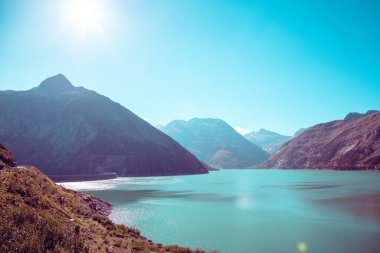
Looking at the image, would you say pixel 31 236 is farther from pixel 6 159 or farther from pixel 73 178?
pixel 73 178

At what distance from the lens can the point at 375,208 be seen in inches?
2076

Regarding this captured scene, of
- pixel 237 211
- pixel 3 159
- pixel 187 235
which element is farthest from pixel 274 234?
pixel 3 159

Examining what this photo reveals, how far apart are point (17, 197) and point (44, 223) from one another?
6.95 meters

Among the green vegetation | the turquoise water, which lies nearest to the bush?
the green vegetation

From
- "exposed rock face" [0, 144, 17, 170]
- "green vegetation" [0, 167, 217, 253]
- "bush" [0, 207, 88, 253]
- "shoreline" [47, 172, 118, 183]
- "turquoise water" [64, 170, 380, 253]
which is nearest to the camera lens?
"bush" [0, 207, 88, 253]

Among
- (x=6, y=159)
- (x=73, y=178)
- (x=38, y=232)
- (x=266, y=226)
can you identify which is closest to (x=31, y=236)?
(x=38, y=232)

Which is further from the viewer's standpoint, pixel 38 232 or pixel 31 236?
pixel 38 232

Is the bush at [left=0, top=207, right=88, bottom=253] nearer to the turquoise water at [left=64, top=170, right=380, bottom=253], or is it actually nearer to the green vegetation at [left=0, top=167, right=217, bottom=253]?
the green vegetation at [left=0, top=167, right=217, bottom=253]

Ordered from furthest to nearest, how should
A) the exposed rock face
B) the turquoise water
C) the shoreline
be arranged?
A: 1. the shoreline
2. the exposed rock face
3. the turquoise water

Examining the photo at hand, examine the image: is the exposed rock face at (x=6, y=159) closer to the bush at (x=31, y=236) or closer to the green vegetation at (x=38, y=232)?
the green vegetation at (x=38, y=232)

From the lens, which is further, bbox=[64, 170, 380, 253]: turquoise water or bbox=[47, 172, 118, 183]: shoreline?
bbox=[47, 172, 118, 183]: shoreline

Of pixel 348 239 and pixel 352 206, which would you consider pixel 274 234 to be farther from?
pixel 352 206

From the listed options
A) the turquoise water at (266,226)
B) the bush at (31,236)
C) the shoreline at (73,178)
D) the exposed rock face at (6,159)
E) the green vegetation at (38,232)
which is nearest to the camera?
the bush at (31,236)

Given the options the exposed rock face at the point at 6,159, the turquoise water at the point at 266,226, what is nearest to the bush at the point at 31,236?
the exposed rock face at the point at 6,159
